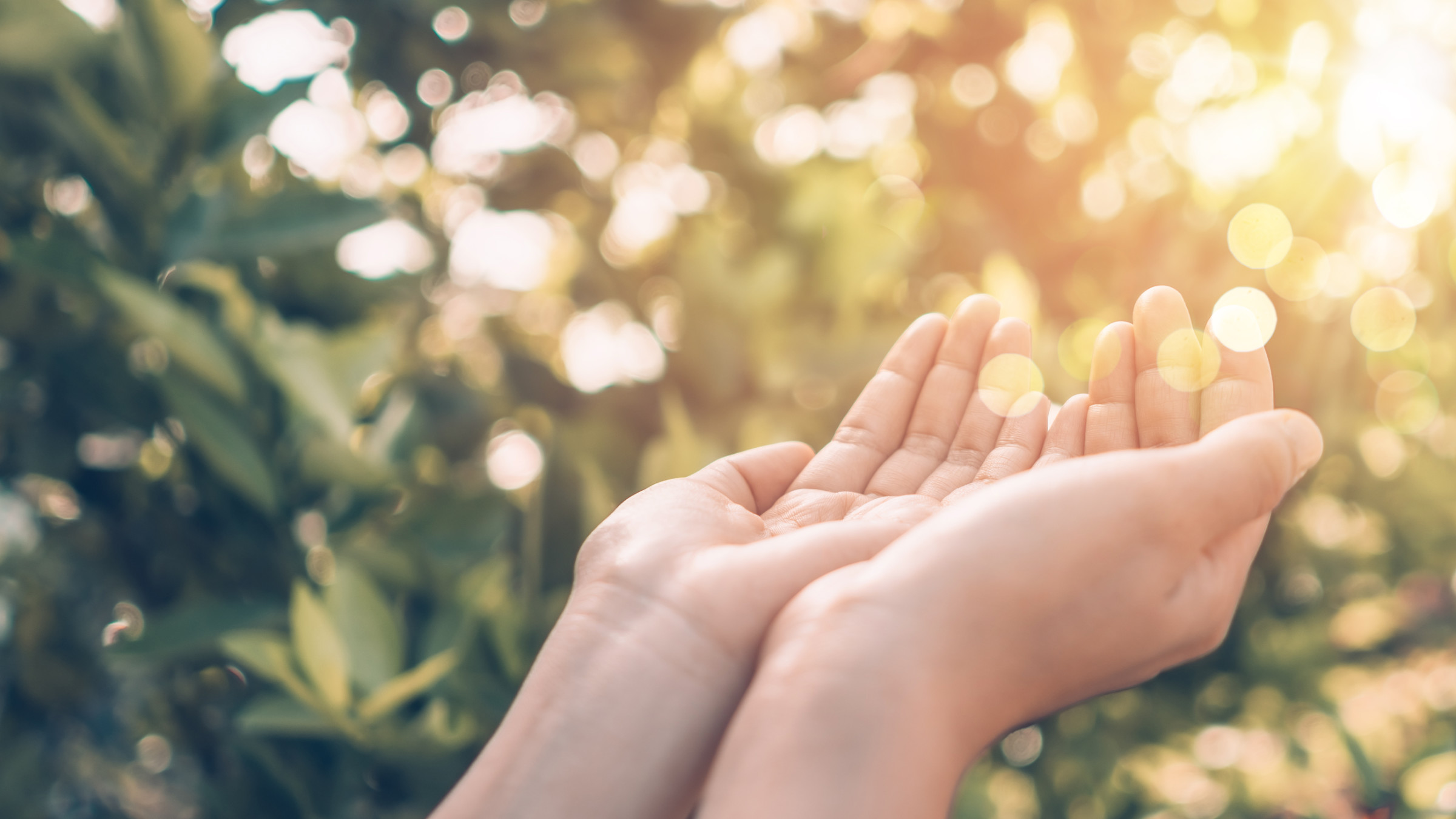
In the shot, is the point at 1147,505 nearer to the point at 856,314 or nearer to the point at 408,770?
the point at 856,314

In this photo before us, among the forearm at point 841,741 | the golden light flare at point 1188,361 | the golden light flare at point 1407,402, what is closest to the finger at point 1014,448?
the golden light flare at point 1188,361

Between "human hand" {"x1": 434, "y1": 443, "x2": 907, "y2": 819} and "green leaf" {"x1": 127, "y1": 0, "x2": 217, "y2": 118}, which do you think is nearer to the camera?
"human hand" {"x1": 434, "y1": 443, "x2": 907, "y2": 819}

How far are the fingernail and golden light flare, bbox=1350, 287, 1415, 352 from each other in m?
0.50

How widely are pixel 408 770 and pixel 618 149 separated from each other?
2.56 ft

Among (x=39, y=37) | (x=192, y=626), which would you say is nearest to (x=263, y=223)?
(x=39, y=37)

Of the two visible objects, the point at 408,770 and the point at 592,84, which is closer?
the point at 408,770

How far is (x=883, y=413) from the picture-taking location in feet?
2.48

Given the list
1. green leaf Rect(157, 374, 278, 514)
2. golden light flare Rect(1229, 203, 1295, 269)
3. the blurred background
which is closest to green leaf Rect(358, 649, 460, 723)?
the blurred background

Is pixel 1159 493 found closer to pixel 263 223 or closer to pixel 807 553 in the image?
pixel 807 553

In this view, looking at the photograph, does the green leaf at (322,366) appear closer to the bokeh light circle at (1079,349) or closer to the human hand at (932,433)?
the human hand at (932,433)

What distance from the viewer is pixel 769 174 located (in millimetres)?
965

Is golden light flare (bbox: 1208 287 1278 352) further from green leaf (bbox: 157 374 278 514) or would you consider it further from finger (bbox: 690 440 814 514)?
green leaf (bbox: 157 374 278 514)

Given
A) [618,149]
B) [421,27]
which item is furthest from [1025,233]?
[421,27]

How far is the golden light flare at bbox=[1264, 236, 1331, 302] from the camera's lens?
898mm
